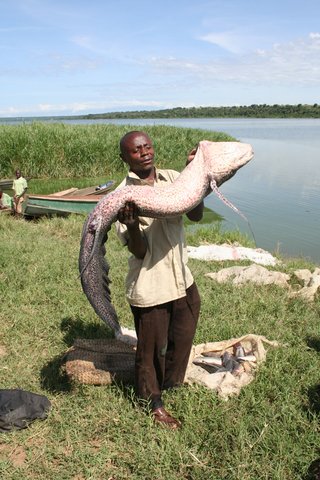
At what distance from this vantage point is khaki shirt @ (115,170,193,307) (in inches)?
104

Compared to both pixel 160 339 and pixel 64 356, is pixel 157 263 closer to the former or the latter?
pixel 160 339

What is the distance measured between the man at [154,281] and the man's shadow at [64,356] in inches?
30.8

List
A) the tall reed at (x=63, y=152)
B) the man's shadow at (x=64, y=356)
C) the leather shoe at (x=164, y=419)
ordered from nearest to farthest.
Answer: the leather shoe at (x=164, y=419) < the man's shadow at (x=64, y=356) < the tall reed at (x=63, y=152)

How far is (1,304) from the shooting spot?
187 inches

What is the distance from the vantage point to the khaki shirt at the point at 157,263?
104 inches

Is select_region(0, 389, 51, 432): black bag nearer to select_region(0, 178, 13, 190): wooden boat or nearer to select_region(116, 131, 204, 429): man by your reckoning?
select_region(116, 131, 204, 429): man

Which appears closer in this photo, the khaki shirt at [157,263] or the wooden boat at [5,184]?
the khaki shirt at [157,263]

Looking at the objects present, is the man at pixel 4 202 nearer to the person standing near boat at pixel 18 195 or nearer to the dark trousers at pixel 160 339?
the person standing near boat at pixel 18 195

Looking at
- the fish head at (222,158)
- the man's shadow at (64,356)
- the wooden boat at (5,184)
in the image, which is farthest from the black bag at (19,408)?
the wooden boat at (5,184)

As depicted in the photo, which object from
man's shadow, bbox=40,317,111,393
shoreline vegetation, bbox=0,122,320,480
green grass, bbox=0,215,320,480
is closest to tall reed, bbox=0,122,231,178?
shoreline vegetation, bbox=0,122,320,480

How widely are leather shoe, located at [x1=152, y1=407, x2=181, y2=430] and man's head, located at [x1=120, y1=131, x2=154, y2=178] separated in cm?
153

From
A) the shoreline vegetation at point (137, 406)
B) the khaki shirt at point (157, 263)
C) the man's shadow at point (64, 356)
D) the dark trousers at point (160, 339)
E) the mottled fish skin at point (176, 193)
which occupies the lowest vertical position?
the man's shadow at point (64, 356)

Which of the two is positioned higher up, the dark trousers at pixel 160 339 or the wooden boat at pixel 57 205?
the dark trousers at pixel 160 339

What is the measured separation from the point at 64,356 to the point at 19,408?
2.10ft
